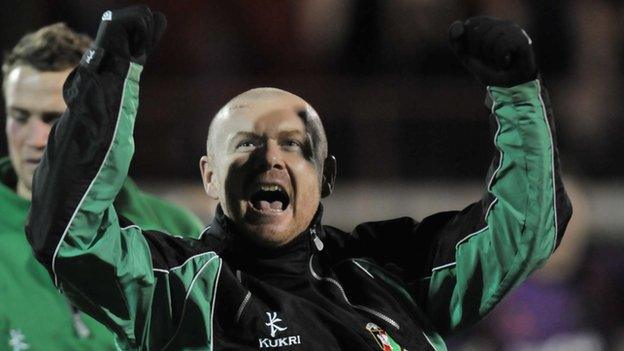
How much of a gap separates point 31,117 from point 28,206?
24 cm

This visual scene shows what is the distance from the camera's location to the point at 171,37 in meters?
5.96

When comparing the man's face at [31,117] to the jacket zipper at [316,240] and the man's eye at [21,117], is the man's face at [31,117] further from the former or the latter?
the jacket zipper at [316,240]

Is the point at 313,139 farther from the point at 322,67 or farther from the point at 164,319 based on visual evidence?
the point at 322,67

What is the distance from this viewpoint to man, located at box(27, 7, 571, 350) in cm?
217

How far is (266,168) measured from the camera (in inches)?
94.8

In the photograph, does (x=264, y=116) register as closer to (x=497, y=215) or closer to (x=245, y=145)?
(x=245, y=145)

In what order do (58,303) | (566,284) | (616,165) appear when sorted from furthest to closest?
(616,165) < (566,284) < (58,303)

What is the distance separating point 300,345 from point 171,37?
378 centimetres

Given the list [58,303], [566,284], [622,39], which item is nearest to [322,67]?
[622,39]

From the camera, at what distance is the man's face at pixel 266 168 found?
242cm

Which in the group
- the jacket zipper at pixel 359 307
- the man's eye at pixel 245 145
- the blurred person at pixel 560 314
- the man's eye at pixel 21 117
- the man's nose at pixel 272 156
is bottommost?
the blurred person at pixel 560 314

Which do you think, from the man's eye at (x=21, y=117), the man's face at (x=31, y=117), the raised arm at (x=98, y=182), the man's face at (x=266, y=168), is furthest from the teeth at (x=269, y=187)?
the man's eye at (x=21, y=117)

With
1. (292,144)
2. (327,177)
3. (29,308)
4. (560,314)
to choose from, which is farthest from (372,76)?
(292,144)

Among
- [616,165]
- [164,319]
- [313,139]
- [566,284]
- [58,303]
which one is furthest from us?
[616,165]
